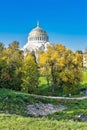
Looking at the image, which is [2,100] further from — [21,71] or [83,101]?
[21,71]

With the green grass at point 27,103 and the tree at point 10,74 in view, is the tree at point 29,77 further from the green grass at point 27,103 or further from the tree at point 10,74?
the green grass at point 27,103

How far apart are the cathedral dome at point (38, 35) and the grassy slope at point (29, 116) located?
337 feet

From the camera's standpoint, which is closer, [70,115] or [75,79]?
[70,115]

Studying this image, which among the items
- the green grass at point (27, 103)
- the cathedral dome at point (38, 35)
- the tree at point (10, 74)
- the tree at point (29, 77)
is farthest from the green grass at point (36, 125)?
the cathedral dome at point (38, 35)

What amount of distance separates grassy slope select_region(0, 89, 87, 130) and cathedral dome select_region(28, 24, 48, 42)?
103m

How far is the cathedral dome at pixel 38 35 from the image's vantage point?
13525cm

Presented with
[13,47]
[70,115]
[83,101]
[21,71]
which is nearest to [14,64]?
[21,71]

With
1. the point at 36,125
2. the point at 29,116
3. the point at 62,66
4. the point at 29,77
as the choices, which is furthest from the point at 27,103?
the point at 29,77

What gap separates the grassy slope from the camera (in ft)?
47.5

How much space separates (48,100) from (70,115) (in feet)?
26.1

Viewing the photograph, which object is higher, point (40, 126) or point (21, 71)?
point (21, 71)

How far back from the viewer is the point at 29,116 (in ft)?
76.6

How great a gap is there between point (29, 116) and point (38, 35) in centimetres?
11277

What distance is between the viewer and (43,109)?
28.0m
